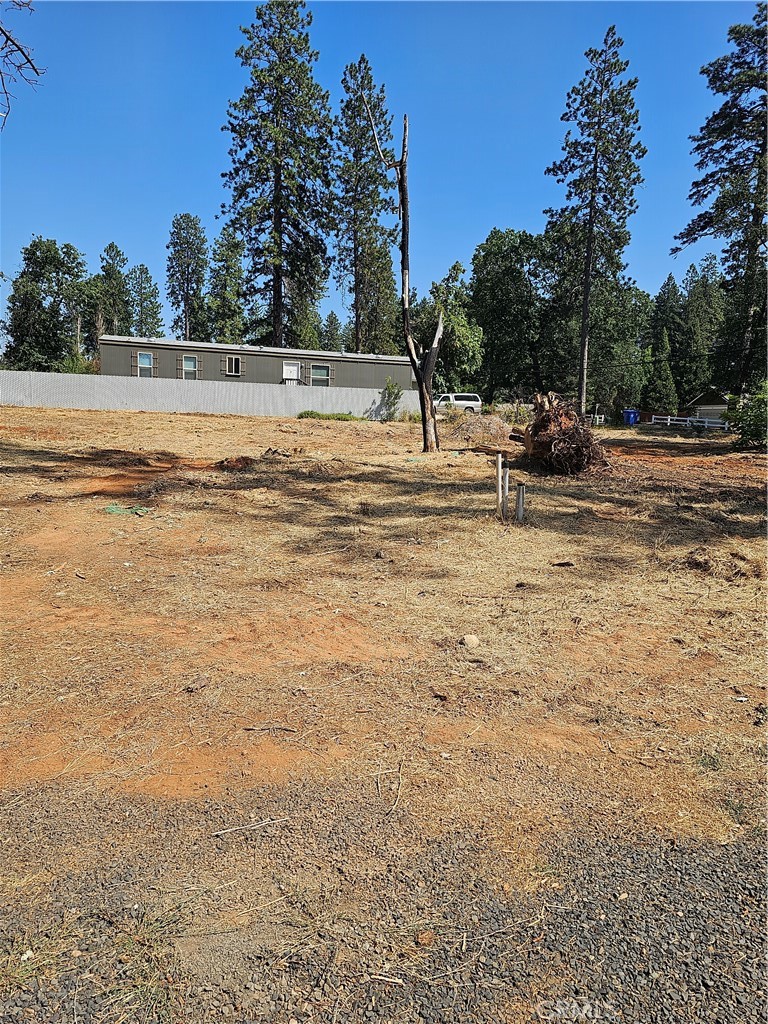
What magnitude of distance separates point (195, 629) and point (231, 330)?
118 feet

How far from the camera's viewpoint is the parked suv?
29.4 m

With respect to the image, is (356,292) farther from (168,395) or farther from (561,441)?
(561,441)

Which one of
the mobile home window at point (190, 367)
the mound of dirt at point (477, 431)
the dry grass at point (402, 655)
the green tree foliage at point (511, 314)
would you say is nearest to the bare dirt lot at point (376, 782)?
the dry grass at point (402, 655)

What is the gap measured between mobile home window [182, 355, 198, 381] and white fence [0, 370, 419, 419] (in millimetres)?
2304

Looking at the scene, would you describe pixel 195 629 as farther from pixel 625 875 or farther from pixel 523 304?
pixel 523 304

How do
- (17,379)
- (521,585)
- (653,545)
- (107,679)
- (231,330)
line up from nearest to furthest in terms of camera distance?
1. (107,679)
2. (521,585)
3. (653,545)
4. (17,379)
5. (231,330)

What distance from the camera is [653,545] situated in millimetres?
7027

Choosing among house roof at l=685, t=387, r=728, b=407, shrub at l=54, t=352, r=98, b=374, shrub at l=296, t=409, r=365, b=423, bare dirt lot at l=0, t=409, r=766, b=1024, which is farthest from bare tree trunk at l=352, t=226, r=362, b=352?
bare dirt lot at l=0, t=409, r=766, b=1024

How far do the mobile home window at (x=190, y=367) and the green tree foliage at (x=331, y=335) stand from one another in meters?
57.4

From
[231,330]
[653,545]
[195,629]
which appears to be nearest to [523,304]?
[231,330]

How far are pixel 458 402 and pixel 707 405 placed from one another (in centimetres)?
2605

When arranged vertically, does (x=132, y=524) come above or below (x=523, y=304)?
below

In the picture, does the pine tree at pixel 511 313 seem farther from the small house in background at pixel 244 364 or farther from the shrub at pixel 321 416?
the shrub at pixel 321 416

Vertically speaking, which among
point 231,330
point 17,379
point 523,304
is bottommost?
point 17,379
